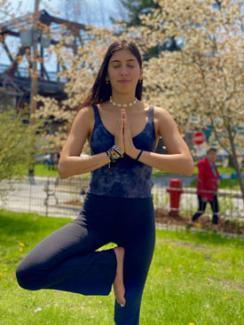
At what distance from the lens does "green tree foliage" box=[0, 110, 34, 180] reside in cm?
859

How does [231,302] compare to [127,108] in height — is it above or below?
below

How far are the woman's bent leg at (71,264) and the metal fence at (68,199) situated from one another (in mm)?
7306

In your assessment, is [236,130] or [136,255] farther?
[236,130]

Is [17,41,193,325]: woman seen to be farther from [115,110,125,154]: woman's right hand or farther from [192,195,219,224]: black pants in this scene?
[192,195,219,224]: black pants

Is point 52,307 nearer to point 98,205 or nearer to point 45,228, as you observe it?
point 98,205

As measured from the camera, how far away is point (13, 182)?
9.20 metres

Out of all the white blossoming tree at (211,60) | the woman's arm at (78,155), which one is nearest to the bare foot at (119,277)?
the woman's arm at (78,155)

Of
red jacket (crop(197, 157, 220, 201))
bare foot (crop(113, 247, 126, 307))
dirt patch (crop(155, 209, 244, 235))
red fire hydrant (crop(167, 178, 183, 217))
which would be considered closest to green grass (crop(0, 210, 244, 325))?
dirt patch (crop(155, 209, 244, 235))

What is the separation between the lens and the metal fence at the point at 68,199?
10.3 meters

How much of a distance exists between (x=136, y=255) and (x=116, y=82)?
41.6 inches

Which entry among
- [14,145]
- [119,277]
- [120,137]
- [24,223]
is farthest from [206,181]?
[120,137]

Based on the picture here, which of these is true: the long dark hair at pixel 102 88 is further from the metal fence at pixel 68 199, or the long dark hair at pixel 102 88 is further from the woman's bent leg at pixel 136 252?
the metal fence at pixel 68 199

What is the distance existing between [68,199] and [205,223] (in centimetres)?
405

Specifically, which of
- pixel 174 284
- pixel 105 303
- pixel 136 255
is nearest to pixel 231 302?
pixel 174 284
